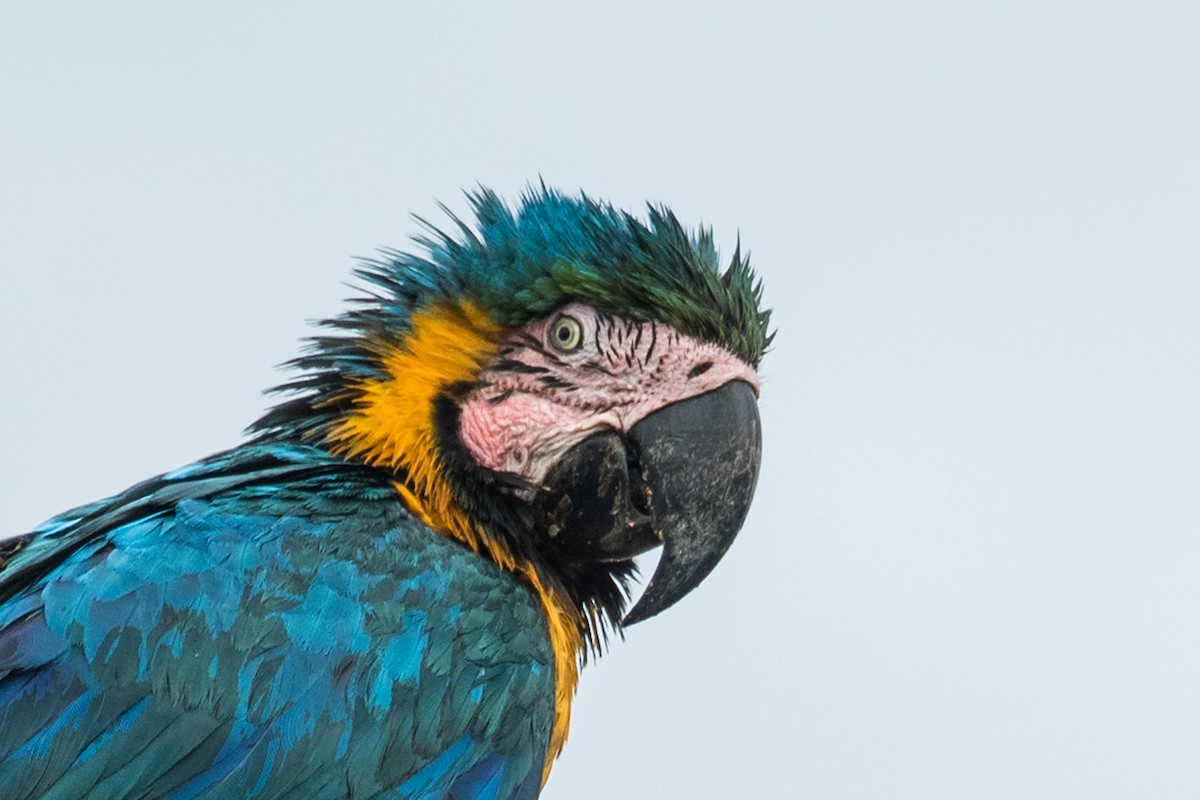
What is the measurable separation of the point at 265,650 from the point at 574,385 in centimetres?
114

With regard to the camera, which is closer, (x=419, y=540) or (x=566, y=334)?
(x=419, y=540)

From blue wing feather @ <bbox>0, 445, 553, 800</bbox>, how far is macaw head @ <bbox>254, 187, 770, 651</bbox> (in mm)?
216

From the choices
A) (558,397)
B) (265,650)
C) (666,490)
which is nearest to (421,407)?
(558,397)

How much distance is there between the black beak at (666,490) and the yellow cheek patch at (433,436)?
0.20 m

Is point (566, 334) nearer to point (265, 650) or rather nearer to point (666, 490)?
point (666, 490)

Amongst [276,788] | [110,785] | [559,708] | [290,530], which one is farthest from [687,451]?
[110,785]

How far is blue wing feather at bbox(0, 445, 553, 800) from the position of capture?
3.95 meters

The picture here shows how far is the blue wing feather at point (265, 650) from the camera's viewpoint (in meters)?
3.95

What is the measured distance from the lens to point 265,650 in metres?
4.09

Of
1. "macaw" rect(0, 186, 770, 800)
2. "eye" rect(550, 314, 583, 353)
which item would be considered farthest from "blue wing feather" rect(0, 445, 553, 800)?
"eye" rect(550, 314, 583, 353)

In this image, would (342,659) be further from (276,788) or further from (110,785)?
(110,785)

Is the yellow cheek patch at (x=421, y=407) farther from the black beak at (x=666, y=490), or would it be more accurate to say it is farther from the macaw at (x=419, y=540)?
the black beak at (x=666, y=490)

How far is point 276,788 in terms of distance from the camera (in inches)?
158

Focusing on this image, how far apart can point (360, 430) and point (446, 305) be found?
0.43m
